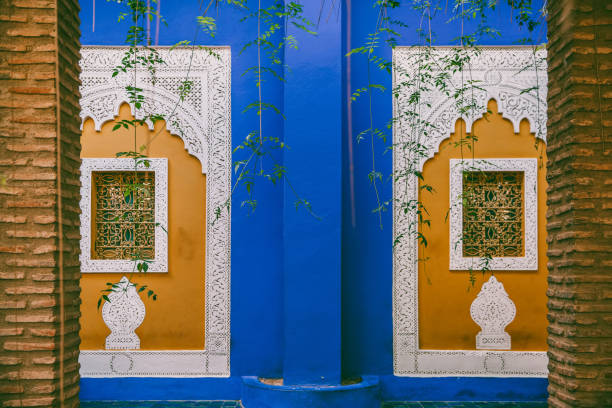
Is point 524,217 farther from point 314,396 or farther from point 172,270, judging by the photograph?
point 172,270

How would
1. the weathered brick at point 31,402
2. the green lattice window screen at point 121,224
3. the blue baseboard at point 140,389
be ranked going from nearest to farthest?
the weathered brick at point 31,402 < the blue baseboard at point 140,389 < the green lattice window screen at point 121,224

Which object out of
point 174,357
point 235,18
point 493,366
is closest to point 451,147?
point 493,366

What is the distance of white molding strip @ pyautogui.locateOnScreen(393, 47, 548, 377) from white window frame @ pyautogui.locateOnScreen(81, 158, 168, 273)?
1916 millimetres

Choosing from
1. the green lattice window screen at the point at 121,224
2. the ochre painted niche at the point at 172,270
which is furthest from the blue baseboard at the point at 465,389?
the green lattice window screen at the point at 121,224

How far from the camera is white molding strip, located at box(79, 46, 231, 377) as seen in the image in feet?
13.3

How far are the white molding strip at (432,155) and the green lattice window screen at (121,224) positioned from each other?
2.06 meters

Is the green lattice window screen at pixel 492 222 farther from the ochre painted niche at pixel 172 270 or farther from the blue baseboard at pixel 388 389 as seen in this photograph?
the ochre painted niche at pixel 172 270


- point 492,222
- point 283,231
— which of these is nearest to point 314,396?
point 283,231

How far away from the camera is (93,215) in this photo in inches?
161

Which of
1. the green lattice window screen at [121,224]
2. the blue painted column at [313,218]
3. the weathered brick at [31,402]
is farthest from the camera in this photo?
the green lattice window screen at [121,224]

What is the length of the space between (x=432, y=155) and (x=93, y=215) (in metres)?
2.87

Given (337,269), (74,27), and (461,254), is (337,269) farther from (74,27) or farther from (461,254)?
(74,27)

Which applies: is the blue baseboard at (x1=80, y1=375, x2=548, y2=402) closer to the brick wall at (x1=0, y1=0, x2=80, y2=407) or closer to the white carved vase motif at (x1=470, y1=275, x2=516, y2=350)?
the white carved vase motif at (x1=470, y1=275, x2=516, y2=350)

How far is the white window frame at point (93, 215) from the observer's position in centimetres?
406
